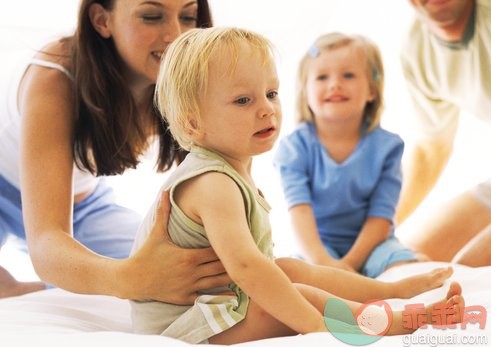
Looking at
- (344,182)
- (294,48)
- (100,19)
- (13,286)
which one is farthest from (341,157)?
(13,286)

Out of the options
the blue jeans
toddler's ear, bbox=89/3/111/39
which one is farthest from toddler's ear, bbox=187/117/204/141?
the blue jeans

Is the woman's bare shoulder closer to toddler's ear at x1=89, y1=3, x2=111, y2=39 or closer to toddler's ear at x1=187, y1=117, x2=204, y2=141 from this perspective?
toddler's ear at x1=89, y1=3, x2=111, y2=39

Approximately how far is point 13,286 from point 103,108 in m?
0.52

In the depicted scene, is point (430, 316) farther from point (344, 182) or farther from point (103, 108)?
point (344, 182)

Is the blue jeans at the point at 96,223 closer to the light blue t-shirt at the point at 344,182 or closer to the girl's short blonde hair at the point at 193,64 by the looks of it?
the light blue t-shirt at the point at 344,182

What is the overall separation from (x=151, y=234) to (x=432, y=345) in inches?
19.4

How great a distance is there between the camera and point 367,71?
216cm

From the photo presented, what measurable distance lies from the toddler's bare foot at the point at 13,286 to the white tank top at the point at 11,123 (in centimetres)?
23

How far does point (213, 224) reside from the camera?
1.17 m

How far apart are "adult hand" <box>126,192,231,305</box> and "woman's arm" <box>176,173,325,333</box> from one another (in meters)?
0.08

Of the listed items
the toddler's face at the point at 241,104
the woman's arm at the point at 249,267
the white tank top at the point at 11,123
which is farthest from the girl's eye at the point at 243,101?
the white tank top at the point at 11,123

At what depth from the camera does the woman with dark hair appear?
1.26m

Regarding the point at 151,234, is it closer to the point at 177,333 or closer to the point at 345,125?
the point at 177,333

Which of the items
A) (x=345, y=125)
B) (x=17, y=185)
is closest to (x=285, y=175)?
(x=345, y=125)
